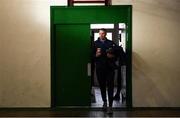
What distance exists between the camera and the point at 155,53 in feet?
25.2

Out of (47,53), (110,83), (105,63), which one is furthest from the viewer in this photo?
(47,53)

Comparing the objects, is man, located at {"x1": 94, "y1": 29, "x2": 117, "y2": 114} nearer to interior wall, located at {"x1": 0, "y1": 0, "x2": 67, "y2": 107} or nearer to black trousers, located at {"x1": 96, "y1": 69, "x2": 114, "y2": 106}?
black trousers, located at {"x1": 96, "y1": 69, "x2": 114, "y2": 106}

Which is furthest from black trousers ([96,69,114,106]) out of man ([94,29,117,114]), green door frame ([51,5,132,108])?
green door frame ([51,5,132,108])

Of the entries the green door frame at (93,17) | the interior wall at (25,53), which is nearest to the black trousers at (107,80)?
the green door frame at (93,17)

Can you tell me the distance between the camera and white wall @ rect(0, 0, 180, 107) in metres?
7.63

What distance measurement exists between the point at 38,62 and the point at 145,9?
2.37m

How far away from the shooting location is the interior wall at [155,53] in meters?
7.62

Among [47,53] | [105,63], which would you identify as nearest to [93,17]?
[105,63]

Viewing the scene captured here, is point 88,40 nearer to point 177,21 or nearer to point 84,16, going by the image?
point 84,16

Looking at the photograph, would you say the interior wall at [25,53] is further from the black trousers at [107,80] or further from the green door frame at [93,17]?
the black trousers at [107,80]

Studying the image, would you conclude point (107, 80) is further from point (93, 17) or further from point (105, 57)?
point (93, 17)

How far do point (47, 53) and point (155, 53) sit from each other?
2155 millimetres

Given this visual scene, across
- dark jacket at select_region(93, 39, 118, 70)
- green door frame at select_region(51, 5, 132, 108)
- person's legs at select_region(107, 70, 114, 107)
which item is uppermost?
green door frame at select_region(51, 5, 132, 108)

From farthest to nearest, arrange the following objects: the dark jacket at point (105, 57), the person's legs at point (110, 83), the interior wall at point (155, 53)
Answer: the interior wall at point (155, 53) < the dark jacket at point (105, 57) < the person's legs at point (110, 83)
